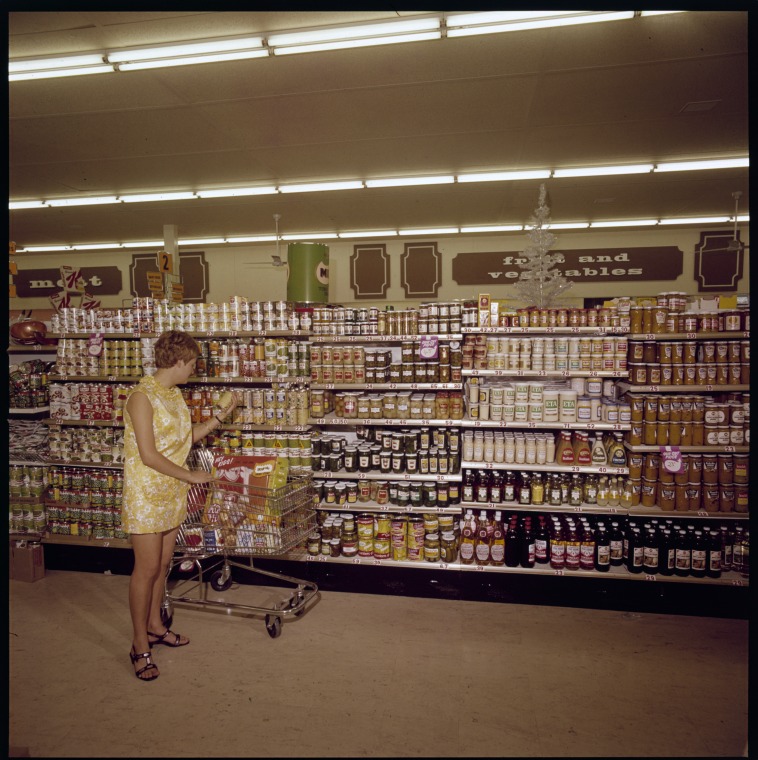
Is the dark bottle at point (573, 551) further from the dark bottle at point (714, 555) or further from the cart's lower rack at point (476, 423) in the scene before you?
the dark bottle at point (714, 555)

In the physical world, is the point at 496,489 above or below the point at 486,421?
below

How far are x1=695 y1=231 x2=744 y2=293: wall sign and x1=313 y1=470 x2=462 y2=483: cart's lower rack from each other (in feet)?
27.5

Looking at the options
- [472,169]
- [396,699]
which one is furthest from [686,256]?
[396,699]

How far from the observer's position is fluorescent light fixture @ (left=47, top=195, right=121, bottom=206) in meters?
7.52

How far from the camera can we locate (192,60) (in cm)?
379

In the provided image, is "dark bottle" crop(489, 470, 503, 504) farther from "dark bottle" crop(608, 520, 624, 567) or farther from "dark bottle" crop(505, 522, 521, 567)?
"dark bottle" crop(608, 520, 624, 567)

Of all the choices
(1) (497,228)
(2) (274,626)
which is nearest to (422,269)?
(1) (497,228)

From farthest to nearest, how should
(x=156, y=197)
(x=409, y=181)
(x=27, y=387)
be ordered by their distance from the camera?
(x=156, y=197) → (x=409, y=181) → (x=27, y=387)

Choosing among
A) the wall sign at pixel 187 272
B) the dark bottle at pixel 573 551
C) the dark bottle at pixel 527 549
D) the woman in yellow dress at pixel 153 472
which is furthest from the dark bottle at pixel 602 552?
Answer: the wall sign at pixel 187 272

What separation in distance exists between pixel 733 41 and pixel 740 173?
347cm

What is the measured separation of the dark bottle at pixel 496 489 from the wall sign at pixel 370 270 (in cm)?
718

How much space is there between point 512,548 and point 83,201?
7752mm

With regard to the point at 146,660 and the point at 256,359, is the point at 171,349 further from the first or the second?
the point at 146,660

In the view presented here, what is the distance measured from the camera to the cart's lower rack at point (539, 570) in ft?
12.2
